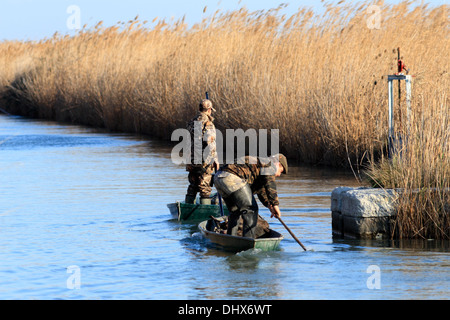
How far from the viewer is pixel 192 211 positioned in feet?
43.5

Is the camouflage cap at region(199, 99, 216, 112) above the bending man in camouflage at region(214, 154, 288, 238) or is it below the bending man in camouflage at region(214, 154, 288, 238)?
above

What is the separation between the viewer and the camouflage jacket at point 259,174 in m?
10.6

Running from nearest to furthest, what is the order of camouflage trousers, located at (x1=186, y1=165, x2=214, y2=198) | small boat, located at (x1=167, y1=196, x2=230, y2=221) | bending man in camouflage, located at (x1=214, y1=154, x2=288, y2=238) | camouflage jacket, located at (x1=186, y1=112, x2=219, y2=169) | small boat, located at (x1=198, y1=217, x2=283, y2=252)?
small boat, located at (x1=198, y1=217, x2=283, y2=252) < bending man in camouflage, located at (x1=214, y1=154, x2=288, y2=238) < small boat, located at (x1=167, y1=196, x2=230, y2=221) < camouflage jacket, located at (x1=186, y1=112, x2=219, y2=169) < camouflage trousers, located at (x1=186, y1=165, x2=214, y2=198)

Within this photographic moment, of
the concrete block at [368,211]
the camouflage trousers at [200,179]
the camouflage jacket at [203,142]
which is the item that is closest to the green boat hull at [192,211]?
the camouflage trousers at [200,179]

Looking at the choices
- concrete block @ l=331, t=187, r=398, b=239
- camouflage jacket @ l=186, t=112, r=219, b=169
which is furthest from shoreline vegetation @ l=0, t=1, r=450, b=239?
camouflage jacket @ l=186, t=112, r=219, b=169

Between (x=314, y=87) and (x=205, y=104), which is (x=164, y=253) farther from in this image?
(x=314, y=87)

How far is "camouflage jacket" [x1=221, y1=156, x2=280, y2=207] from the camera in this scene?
1056 centimetres

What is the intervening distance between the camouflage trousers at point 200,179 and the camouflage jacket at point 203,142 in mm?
90

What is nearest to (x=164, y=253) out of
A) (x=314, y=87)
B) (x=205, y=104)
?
(x=205, y=104)

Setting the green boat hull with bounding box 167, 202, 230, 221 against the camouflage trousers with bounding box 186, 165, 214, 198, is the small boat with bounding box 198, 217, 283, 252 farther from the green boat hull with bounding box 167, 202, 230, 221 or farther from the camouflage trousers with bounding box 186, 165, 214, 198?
the camouflage trousers with bounding box 186, 165, 214, 198

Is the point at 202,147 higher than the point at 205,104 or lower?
lower

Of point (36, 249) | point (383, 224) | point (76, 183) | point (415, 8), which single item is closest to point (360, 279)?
point (383, 224)

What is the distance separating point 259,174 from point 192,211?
2.77 meters

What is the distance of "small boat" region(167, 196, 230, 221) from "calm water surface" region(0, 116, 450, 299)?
0.98 feet
